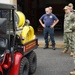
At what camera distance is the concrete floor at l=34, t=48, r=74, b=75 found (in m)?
7.13

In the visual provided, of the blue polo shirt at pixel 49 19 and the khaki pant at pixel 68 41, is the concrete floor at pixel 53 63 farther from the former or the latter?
the blue polo shirt at pixel 49 19

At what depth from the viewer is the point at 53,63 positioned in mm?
8148

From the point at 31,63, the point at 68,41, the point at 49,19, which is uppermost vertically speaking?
the point at 49,19

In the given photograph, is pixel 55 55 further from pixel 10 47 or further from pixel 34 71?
pixel 10 47

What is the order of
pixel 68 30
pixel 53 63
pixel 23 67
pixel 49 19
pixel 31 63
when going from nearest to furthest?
pixel 23 67, pixel 31 63, pixel 53 63, pixel 68 30, pixel 49 19

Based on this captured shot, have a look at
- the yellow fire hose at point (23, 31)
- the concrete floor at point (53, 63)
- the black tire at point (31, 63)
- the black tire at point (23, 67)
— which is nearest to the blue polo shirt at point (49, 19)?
the concrete floor at point (53, 63)

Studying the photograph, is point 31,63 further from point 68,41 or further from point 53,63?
point 68,41

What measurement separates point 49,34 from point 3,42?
5759mm

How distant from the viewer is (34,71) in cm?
687

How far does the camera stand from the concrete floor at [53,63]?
281 inches

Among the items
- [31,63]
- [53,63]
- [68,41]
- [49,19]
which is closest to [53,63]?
[53,63]

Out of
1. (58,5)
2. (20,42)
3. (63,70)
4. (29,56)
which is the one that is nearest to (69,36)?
(63,70)

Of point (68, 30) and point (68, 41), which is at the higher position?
point (68, 30)

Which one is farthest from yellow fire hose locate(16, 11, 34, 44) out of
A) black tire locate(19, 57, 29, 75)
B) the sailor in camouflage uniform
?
the sailor in camouflage uniform
